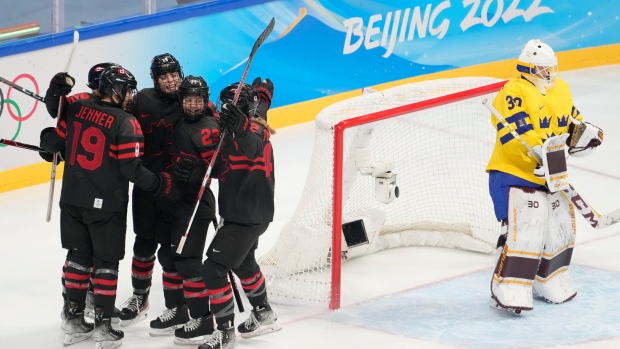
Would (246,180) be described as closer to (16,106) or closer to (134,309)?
(134,309)

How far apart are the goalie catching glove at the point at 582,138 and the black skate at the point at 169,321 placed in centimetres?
212

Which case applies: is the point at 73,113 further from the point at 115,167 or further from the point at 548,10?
the point at 548,10

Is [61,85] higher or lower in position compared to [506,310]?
higher

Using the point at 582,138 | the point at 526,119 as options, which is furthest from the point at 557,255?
the point at 526,119

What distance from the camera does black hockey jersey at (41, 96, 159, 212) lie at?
17.2ft

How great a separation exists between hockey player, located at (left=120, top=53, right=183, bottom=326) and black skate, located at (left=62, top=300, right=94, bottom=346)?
40 centimetres

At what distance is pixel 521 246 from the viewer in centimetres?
588

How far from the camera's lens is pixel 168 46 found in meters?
8.50

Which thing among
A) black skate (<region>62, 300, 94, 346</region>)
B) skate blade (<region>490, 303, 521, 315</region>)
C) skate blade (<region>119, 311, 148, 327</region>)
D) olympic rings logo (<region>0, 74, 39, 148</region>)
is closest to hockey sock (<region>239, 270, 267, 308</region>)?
skate blade (<region>119, 311, 148, 327</region>)

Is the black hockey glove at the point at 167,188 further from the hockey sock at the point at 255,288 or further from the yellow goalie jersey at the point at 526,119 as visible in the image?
the yellow goalie jersey at the point at 526,119

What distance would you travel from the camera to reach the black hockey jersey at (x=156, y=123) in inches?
218

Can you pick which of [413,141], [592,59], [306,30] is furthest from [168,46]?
[592,59]

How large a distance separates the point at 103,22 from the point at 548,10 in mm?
4480

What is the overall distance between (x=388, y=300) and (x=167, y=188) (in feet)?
4.86
